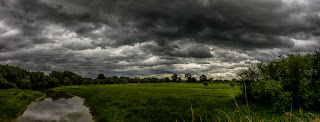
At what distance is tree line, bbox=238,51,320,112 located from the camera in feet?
61.0

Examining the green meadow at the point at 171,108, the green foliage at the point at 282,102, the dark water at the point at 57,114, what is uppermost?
the green foliage at the point at 282,102

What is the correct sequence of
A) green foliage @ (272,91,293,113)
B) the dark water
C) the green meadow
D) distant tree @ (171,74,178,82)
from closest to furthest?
the green meadow < green foliage @ (272,91,293,113) < the dark water < distant tree @ (171,74,178,82)

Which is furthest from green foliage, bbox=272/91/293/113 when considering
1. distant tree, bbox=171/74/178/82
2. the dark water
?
distant tree, bbox=171/74/178/82

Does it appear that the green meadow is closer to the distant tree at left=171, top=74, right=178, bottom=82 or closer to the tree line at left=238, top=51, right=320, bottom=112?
the tree line at left=238, top=51, right=320, bottom=112

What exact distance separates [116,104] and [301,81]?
2700 centimetres

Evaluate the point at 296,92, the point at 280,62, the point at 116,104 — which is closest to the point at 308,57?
the point at 280,62

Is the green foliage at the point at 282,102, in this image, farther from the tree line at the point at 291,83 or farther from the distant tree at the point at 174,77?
the distant tree at the point at 174,77

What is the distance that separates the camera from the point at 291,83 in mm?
20922

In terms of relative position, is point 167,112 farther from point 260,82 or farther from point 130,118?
point 260,82

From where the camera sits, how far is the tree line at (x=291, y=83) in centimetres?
1858

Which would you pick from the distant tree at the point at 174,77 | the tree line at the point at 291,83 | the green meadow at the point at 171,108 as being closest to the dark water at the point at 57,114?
the green meadow at the point at 171,108

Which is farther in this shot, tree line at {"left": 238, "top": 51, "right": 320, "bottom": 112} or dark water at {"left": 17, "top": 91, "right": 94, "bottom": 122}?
dark water at {"left": 17, "top": 91, "right": 94, "bottom": 122}

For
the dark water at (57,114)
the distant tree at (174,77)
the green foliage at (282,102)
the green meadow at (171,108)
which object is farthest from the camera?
the distant tree at (174,77)

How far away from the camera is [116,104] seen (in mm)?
30109
